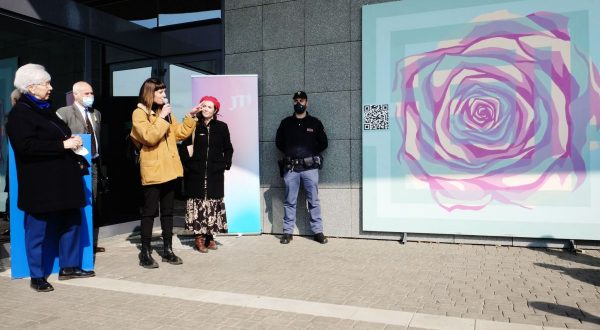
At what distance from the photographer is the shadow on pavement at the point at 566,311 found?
317cm

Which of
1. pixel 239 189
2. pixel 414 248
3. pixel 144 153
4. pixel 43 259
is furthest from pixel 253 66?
pixel 43 259

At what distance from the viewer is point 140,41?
7.61 m

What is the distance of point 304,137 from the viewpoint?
20.2ft

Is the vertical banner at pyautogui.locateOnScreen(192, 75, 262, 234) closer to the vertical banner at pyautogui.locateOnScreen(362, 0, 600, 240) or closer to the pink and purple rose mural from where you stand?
the vertical banner at pyautogui.locateOnScreen(362, 0, 600, 240)

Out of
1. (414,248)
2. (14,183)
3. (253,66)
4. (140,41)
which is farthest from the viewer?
(140,41)

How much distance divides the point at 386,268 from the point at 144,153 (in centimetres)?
264

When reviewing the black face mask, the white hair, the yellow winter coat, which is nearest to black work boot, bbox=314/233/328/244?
the black face mask

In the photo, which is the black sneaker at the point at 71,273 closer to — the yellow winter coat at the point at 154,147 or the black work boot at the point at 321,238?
the yellow winter coat at the point at 154,147

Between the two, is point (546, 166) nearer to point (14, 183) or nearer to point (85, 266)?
point (85, 266)

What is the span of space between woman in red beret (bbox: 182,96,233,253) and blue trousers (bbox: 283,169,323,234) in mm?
1012

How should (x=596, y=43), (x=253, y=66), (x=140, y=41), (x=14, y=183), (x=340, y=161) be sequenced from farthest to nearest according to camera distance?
(x=140, y=41) < (x=253, y=66) < (x=340, y=161) < (x=596, y=43) < (x=14, y=183)

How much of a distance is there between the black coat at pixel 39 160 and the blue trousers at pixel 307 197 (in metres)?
2.83

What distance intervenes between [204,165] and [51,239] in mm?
1757

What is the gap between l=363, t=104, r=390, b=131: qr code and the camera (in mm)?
6145
